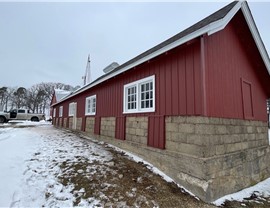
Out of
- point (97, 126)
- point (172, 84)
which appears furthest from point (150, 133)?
point (97, 126)

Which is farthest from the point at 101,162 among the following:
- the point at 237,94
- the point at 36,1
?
the point at 36,1

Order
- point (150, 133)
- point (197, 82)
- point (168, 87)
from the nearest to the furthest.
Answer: point (197, 82) → point (168, 87) → point (150, 133)

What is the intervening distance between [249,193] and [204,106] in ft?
9.23

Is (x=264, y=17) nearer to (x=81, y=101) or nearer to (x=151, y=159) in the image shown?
(x=151, y=159)

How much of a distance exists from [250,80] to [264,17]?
5.43 m

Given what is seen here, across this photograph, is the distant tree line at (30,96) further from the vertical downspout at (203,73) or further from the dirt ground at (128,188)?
the vertical downspout at (203,73)

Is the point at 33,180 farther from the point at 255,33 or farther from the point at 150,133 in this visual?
the point at 255,33

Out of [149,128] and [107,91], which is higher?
[107,91]

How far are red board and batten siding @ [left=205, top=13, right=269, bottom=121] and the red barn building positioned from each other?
0.08 feet

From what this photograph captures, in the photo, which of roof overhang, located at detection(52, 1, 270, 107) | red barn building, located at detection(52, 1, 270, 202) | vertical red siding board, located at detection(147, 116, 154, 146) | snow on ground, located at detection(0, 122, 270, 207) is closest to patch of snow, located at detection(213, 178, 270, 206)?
snow on ground, located at detection(0, 122, 270, 207)

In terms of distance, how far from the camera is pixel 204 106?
11.2 feet

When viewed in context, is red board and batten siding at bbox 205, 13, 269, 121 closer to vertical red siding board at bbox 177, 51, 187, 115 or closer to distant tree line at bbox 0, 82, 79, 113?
vertical red siding board at bbox 177, 51, 187, 115

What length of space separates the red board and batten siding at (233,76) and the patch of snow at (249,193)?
183 centimetres

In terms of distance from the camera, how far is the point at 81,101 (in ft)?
37.2
